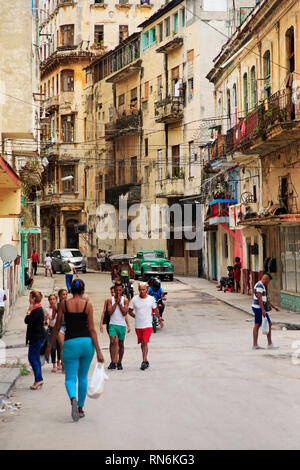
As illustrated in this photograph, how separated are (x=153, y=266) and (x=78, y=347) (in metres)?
33.7

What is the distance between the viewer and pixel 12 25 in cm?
2536

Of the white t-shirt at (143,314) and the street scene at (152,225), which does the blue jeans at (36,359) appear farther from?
the white t-shirt at (143,314)

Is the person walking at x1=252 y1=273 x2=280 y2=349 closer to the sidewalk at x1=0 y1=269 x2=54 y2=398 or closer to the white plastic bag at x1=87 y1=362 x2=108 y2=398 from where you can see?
the sidewalk at x1=0 y1=269 x2=54 y2=398

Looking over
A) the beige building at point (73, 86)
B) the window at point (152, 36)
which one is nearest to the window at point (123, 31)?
the beige building at point (73, 86)

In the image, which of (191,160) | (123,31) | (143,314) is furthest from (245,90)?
(123,31)

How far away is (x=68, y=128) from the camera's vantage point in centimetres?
6769

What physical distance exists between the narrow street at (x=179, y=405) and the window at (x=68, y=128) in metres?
50.9

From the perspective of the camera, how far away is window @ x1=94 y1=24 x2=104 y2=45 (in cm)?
6638

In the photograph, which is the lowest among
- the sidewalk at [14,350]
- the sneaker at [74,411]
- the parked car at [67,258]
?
the sidewalk at [14,350]

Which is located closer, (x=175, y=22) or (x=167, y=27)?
(x=175, y=22)

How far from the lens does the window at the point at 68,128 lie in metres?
67.7

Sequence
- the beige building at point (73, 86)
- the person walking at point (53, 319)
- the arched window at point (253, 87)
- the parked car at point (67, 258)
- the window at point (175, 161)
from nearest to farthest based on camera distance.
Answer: the person walking at point (53, 319), the arched window at point (253, 87), the window at point (175, 161), the parked car at point (67, 258), the beige building at point (73, 86)

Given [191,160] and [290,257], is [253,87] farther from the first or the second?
[191,160]
